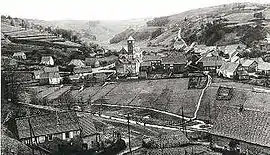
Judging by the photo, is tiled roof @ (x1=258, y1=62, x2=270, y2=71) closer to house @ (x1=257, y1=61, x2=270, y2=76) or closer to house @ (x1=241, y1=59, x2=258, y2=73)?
house @ (x1=257, y1=61, x2=270, y2=76)

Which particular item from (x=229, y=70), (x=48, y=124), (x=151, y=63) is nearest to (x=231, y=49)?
(x=151, y=63)

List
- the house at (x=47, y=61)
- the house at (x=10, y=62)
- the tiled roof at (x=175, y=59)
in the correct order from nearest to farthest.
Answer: the house at (x=10, y=62) → the tiled roof at (x=175, y=59) → the house at (x=47, y=61)

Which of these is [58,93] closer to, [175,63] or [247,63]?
[175,63]

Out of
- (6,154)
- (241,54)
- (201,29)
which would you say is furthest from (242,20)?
(6,154)

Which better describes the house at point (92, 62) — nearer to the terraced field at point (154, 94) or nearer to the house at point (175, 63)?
the house at point (175, 63)

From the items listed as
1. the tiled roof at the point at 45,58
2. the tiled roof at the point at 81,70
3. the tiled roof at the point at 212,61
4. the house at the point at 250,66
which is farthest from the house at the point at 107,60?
the house at the point at 250,66

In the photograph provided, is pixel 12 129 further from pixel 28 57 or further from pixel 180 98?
pixel 28 57
